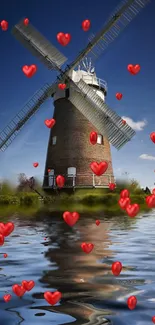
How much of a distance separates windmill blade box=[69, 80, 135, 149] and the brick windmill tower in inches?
141

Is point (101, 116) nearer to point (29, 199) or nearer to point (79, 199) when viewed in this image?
point (79, 199)

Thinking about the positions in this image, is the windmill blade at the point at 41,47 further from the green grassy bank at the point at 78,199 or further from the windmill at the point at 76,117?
the green grassy bank at the point at 78,199

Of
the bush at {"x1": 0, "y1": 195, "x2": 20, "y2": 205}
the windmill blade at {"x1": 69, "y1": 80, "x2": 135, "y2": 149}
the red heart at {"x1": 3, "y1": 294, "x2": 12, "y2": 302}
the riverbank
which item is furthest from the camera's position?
the bush at {"x1": 0, "y1": 195, "x2": 20, "y2": 205}

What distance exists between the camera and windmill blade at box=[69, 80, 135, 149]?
72.0 feet

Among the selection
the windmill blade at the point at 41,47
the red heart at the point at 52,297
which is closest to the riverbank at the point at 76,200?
the windmill blade at the point at 41,47

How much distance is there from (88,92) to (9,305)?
2154 centimetres

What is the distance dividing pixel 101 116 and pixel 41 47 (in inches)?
260

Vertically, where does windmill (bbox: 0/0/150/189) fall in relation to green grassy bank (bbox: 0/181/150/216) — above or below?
above

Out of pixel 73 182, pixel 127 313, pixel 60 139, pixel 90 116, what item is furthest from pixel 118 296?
pixel 60 139

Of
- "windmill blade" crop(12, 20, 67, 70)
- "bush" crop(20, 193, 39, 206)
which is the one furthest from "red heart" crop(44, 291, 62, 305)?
"bush" crop(20, 193, 39, 206)

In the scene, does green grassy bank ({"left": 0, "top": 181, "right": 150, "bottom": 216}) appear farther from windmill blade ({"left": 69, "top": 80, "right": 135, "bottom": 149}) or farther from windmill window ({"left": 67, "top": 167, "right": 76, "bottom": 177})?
windmill blade ({"left": 69, "top": 80, "right": 135, "bottom": 149})

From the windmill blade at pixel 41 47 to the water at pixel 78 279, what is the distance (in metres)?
17.0

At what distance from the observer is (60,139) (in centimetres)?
3062

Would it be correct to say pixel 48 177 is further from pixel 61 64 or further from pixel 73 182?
pixel 61 64
